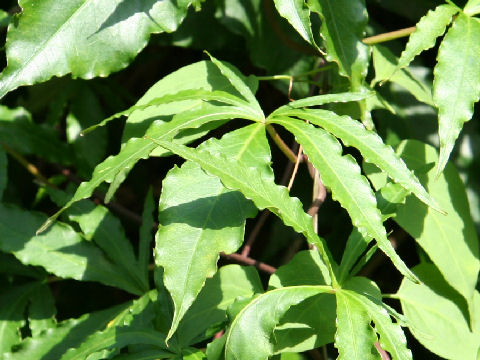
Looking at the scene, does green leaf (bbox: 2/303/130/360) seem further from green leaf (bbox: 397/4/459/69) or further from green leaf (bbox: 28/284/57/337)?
green leaf (bbox: 397/4/459/69)

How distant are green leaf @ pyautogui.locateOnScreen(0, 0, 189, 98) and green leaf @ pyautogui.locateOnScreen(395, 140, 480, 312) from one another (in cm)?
45

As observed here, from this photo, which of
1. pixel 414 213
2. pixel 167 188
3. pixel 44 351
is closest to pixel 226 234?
pixel 167 188

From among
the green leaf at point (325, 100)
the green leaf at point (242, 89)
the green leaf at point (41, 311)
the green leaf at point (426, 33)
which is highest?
the green leaf at point (426, 33)

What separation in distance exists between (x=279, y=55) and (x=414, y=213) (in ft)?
1.46

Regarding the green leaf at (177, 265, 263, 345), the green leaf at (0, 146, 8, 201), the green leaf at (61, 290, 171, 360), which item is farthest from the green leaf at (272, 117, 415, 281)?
the green leaf at (0, 146, 8, 201)

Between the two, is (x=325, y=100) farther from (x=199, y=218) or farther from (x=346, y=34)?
(x=199, y=218)

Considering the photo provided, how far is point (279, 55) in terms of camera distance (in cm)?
126

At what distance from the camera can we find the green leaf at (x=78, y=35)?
2.91 feet

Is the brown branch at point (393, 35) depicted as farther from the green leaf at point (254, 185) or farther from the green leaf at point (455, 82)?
the green leaf at point (254, 185)

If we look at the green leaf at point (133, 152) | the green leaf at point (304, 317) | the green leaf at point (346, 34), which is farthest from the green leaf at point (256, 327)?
the green leaf at point (346, 34)

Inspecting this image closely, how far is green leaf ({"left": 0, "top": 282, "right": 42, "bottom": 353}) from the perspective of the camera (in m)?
1.11

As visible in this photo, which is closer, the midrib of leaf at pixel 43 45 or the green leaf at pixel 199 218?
the green leaf at pixel 199 218

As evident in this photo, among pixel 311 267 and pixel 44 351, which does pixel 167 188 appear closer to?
pixel 311 267

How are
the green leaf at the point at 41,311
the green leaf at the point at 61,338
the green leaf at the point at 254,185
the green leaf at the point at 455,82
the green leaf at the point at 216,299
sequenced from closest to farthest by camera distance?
the green leaf at the point at 254,185
the green leaf at the point at 455,82
the green leaf at the point at 216,299
the green leaf at the point at 61,338
the green leaf at the point at 41,311
